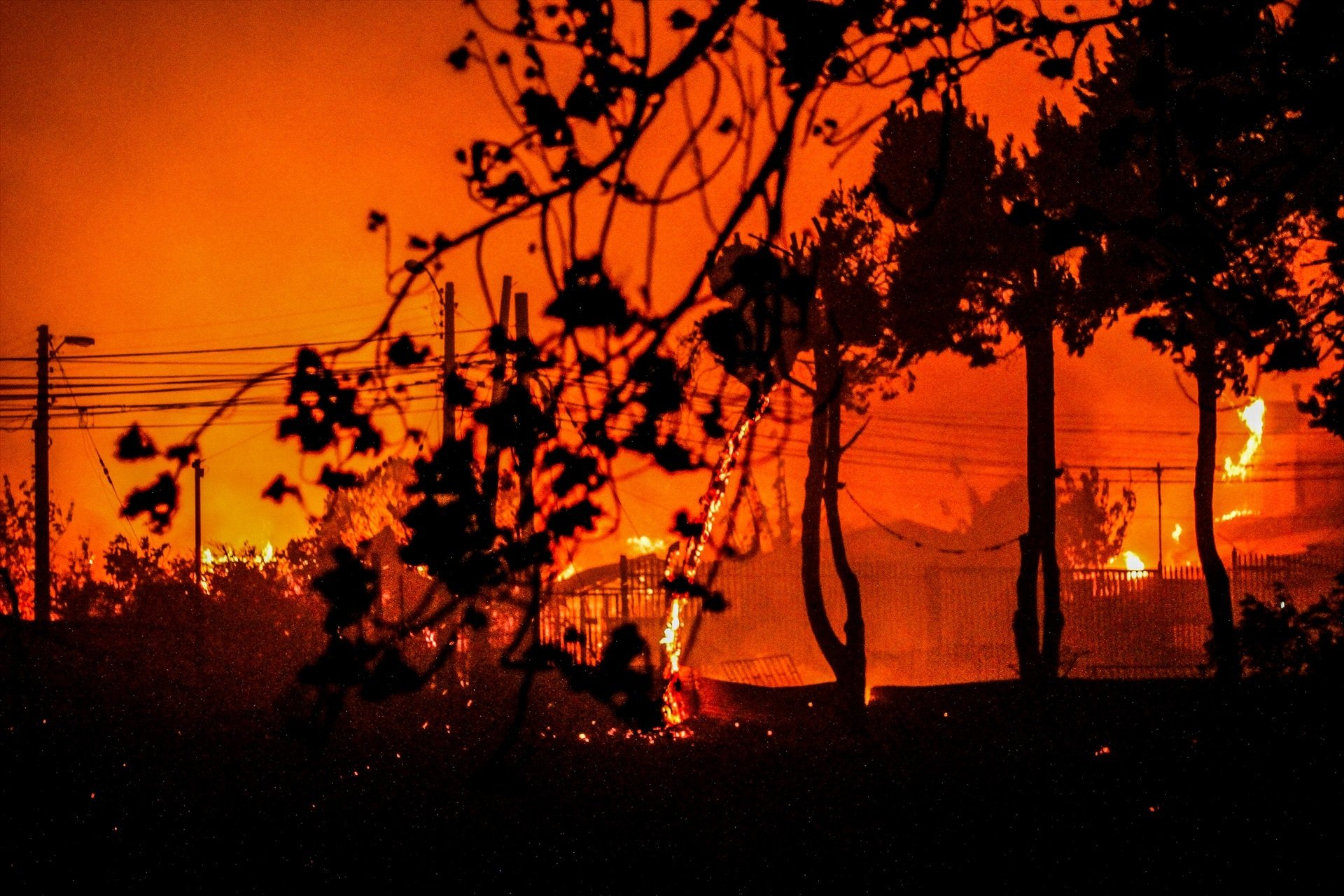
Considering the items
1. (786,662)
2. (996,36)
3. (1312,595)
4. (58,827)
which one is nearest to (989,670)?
(786,662)

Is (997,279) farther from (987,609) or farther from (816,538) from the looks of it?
(987,609)

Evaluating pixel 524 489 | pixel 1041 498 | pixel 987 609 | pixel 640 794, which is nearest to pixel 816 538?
pixel 1041 498

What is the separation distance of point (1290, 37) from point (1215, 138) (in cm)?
60

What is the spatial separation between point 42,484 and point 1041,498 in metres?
15.8

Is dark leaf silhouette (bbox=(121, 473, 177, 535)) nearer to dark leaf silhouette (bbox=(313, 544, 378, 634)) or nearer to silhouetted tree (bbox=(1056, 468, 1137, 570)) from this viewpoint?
dark leaf silhouette (bbox=(313, 544, 378, 634))

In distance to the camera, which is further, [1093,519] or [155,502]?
[1093,519]

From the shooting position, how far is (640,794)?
1355cm

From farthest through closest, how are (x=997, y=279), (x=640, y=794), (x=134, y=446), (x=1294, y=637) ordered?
1. (x=997, y=279)
2. (x=640, y=794)
3. (x=1294, y=637)
4. (x=134, y=446)

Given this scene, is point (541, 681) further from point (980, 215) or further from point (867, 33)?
point (867, 33)

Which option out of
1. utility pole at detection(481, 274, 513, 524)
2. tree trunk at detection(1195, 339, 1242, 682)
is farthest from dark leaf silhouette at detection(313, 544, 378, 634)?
tree trunk at detection(1195, 339, 1242, 682)

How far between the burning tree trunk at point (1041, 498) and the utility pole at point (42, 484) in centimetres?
1498

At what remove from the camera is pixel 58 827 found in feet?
37.7

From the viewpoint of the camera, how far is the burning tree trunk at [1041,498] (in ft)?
66.8

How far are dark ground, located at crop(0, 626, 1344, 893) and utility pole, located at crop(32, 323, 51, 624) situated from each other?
3932 mm
